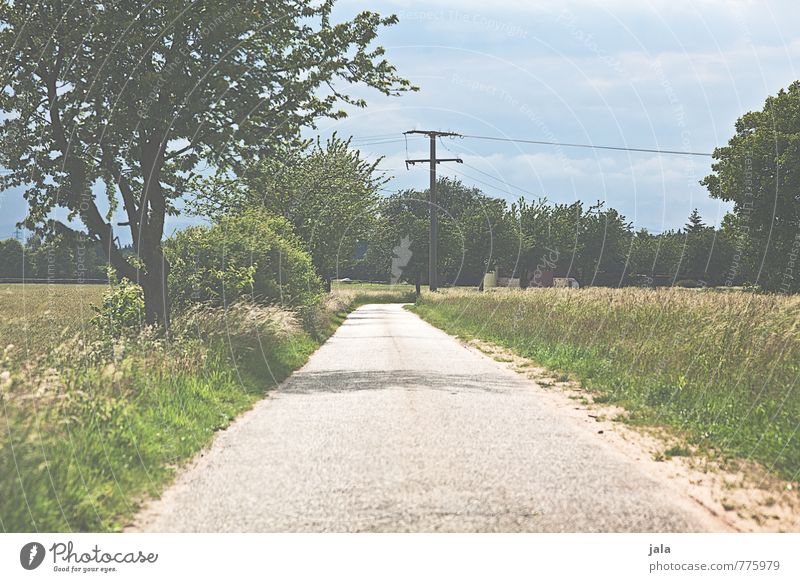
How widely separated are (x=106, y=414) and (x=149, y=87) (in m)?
10.1

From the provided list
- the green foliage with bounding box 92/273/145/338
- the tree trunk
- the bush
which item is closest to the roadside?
the tree trunk

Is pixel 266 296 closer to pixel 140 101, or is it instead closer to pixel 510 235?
pixel 140 101

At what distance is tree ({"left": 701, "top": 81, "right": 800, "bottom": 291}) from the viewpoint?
41.0 metres

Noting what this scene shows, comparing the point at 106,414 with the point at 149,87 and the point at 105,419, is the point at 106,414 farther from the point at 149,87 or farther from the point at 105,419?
the point at 149,87

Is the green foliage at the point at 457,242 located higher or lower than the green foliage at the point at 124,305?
higher

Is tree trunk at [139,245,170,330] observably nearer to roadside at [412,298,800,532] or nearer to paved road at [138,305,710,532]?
paved road at [138,305,710,532]

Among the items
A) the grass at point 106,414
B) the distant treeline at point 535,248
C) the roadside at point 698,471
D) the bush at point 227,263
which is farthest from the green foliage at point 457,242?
the roadside at point 698,471

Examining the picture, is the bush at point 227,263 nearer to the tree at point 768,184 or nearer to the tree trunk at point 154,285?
the tree trunk at point 154,285

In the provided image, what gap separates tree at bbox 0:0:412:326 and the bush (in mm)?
2419

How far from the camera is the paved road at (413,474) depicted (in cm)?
598

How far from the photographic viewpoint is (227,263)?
913 inches

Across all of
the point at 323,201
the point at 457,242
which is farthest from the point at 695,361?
the point at 457,242

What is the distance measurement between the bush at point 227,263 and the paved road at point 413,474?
34.7 ft

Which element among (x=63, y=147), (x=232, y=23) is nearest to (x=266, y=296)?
(x=63, y=147)
